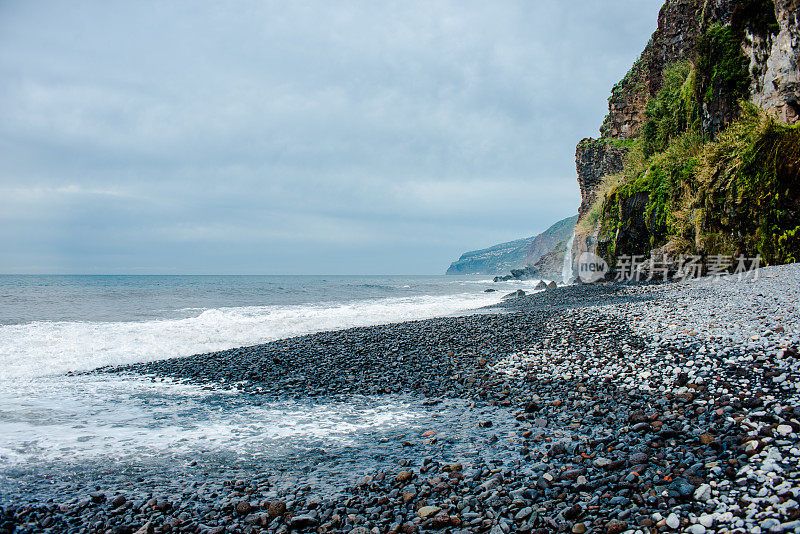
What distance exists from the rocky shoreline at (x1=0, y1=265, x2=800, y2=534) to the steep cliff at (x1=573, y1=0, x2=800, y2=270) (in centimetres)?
905

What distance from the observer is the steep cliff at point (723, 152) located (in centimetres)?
1528

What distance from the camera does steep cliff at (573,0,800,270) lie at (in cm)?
1528

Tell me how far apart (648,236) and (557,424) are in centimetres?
2159

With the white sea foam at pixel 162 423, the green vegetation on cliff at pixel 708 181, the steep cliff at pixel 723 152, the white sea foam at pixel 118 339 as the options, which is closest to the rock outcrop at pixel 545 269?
the steep cliff at pixel 723 152

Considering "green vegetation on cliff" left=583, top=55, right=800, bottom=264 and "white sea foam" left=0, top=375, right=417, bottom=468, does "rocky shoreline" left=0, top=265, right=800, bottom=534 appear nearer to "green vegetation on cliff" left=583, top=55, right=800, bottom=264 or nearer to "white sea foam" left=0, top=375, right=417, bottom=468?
"white sea foam" left=0, top=375, right=417, bottom=468

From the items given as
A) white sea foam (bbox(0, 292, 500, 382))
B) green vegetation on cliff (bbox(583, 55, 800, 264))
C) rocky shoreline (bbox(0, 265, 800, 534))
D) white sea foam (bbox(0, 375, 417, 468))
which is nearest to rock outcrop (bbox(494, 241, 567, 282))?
green vegetation on cliff (bbox(583, 55, 800, 264))

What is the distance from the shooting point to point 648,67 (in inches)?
1467

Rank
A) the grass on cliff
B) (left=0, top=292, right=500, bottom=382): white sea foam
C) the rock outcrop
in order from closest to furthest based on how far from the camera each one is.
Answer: (left=0, top=292, right=500, bottom=382): white sea foam < the grass on cliff < the rock outcrop

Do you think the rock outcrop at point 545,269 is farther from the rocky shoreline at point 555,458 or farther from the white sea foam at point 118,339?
the rocky shoreline at point 555,458

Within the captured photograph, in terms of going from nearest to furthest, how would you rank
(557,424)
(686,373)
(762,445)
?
(762,445), (557,424), (686,373)

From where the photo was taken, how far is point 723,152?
675 inches

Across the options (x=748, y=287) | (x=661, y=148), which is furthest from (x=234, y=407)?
(x=661, y=148)

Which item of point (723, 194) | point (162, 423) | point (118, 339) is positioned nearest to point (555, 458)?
point (162, 423)

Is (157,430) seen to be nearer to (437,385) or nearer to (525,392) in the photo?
(437,385)
